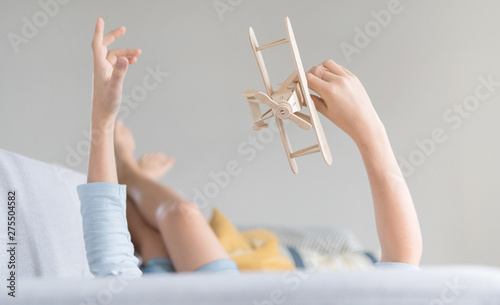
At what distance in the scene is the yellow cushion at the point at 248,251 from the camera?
127cm

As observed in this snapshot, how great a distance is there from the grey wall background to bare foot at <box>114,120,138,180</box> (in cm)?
75

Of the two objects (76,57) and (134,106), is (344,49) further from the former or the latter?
(76,57)

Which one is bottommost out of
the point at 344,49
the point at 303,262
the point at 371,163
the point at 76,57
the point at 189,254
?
the point at 303,262

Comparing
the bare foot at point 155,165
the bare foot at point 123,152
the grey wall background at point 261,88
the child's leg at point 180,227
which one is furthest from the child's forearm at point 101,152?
the grey wall background at point 261,88

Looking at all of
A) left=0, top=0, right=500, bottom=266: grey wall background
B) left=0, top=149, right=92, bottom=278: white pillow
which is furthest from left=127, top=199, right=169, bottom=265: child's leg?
left=0, top=0, right=500, bottom=266: grey wall background

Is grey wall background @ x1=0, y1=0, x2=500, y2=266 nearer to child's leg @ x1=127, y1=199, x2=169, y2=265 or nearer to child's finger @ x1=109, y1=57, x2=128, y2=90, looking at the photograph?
child's leg @ x1=127, y1=199, x2=169, y2=265

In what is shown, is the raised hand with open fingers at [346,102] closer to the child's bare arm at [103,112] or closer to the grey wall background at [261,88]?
the child's bare arm at [103,112]

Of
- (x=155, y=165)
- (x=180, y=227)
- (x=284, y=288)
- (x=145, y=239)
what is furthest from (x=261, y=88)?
(x=284, y=288)

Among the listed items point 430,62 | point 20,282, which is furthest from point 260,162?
point 20,282

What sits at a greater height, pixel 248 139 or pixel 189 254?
pixel 248 139

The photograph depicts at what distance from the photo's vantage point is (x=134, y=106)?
277cm

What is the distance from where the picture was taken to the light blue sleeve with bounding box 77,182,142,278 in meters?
0.78

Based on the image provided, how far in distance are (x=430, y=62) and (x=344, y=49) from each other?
0.49 meters

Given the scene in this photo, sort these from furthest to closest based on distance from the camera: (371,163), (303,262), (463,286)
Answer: (303,262)
(371,163)
(463,286)
